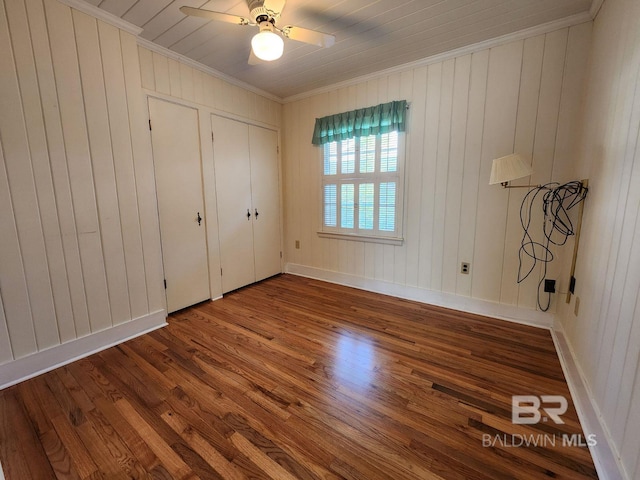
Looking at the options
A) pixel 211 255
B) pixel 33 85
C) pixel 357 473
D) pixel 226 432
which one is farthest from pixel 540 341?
pixel 33 85

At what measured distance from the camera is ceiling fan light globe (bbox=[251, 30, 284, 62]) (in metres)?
1.61

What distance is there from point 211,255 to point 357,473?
2.49m

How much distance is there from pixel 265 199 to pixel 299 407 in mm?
2695

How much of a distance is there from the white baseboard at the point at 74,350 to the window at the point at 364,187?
88.3 inches

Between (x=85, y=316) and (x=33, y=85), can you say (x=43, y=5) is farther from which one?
(x=85, y=316)

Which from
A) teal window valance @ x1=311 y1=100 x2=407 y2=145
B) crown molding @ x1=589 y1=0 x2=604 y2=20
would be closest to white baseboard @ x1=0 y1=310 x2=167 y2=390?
teal window valance @ x1=311 y1=100 x2=407 y2=145

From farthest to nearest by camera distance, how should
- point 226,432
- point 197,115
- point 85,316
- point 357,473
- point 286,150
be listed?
point 286,150 < point 197,115 < point 85,316 < point 226,432 < point 357,473

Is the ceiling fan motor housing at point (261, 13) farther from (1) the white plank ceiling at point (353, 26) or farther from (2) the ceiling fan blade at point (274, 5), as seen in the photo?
(1) the white plank ceiling at point (353, 26)

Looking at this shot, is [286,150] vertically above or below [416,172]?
above

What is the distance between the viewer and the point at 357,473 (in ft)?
3.76

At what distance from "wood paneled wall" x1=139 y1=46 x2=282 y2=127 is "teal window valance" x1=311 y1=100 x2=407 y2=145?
0.79m

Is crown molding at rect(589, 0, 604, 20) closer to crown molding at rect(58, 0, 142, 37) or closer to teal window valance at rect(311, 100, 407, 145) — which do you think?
teal window valance at rect(311, 100, 407, 145)

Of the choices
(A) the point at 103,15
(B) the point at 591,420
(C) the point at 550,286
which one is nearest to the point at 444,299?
(C) the point at 550,286

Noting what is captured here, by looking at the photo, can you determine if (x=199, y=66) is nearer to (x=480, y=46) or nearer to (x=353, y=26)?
(x=353, y=26)
